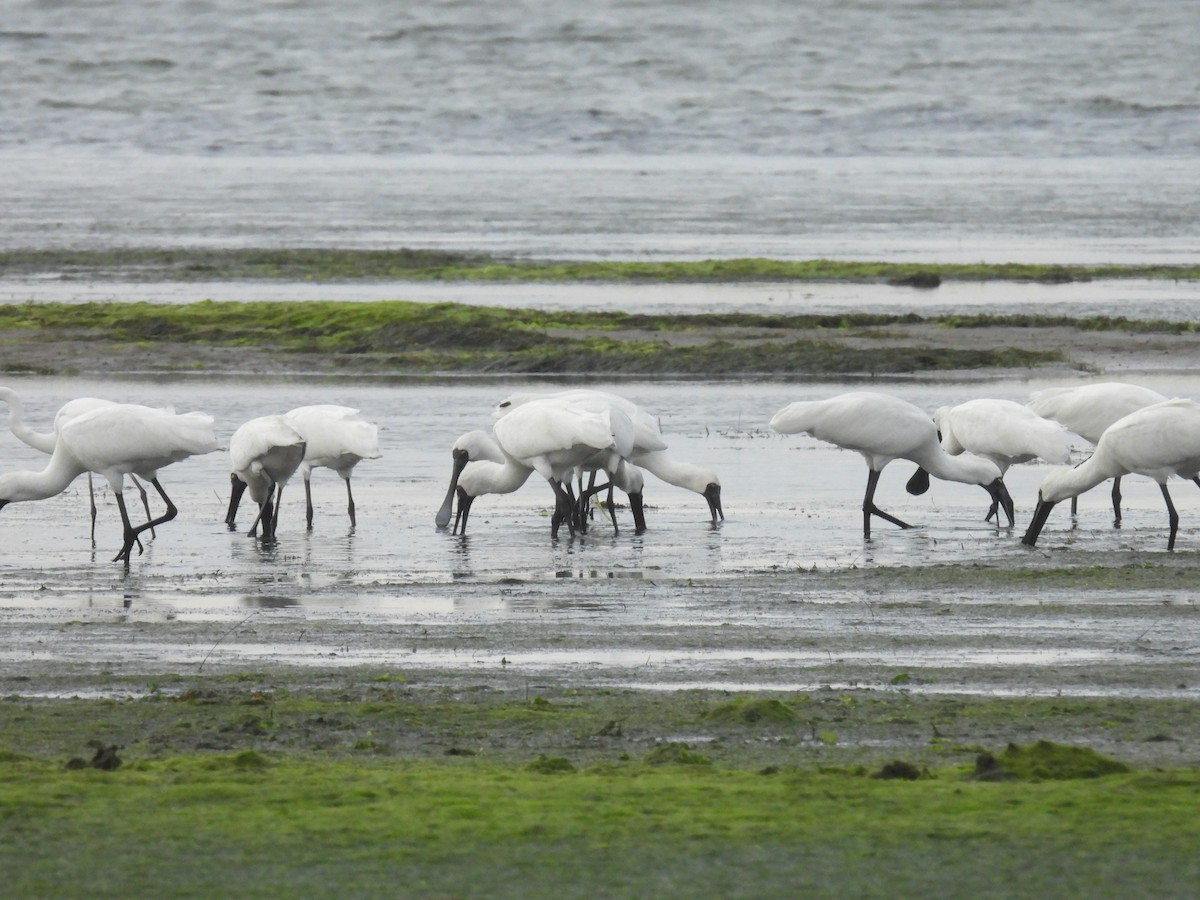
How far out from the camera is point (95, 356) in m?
26.5

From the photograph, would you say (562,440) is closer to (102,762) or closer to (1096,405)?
(1096,405)

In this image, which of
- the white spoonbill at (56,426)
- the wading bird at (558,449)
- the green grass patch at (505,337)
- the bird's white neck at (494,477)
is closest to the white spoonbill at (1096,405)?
the wading bird at (558,449)

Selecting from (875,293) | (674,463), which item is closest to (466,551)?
(674,463)

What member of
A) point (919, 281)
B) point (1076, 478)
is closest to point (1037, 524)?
point (1076, 478)

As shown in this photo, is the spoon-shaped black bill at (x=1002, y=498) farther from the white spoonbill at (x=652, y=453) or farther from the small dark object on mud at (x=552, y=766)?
the small dark object on mud at (x=552, y=766)

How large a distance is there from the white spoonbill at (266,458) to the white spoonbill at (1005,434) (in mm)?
5160

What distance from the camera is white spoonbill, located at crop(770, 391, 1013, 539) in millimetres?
16156

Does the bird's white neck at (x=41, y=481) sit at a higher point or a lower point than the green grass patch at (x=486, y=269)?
lower

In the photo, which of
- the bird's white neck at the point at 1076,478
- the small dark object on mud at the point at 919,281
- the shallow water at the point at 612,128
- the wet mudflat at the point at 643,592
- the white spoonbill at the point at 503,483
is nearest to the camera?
the wet mudflat at the point at 643,592

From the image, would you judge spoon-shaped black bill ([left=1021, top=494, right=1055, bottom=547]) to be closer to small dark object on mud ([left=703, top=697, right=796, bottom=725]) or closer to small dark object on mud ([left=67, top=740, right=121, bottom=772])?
small dark object on mud ([left=703, top=697, right=796, bottom=725])

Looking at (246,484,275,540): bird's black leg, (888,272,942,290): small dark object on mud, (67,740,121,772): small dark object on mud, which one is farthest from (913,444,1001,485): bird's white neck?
(888,272,942,290): small dark object on mud

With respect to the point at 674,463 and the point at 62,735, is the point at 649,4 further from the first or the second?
the point at 62,735

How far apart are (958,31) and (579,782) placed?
12215cm

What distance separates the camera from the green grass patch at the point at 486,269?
34.7 metres
